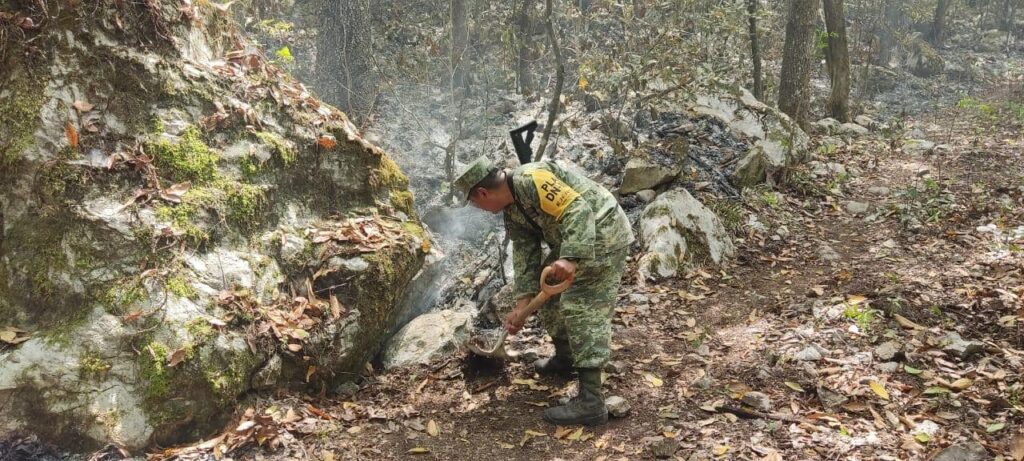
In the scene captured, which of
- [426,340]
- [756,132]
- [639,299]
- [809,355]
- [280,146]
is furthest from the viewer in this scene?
[756,132]

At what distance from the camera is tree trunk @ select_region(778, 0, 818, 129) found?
9148 millimetres

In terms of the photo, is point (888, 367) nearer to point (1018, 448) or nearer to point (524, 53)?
point (1018, 448)

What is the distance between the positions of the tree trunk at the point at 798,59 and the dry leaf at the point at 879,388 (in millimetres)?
6122

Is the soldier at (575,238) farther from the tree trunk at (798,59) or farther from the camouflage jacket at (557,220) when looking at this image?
the tree trunk at (798,59)

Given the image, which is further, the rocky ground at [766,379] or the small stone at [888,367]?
the small stone at [888,367]

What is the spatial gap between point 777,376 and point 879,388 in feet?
1.84

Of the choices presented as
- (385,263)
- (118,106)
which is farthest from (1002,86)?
(118,106)

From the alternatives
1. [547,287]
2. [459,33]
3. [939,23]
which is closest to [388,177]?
[547,287]

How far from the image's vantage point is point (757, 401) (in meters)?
3.64

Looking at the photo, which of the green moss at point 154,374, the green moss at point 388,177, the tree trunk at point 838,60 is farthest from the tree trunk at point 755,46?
the green moss at point 154,374

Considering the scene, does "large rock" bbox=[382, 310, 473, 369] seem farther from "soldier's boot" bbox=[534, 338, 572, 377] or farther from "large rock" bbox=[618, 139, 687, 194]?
"large rock" bbox=[618, 139, 687, 194]

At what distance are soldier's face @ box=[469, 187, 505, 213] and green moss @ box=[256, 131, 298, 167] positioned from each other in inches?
63.5

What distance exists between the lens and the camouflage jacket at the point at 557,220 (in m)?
3.54

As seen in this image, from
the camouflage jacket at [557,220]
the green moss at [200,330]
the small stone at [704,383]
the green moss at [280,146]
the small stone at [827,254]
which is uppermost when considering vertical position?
the green moss at [280,146]
